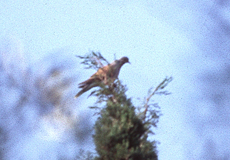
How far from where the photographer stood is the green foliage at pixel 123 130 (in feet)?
9.62

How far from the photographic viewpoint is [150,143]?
3164 mm

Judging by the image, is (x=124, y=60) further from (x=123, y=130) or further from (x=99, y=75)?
(x=123, y=130)

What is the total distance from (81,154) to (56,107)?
1.27 m

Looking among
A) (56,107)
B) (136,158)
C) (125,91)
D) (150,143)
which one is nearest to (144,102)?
(125,91)

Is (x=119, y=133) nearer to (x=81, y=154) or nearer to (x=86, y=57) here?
(x=81, y=154)

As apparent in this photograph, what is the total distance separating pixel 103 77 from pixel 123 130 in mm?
888

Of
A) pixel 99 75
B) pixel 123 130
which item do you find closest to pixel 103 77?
pixel 99 75

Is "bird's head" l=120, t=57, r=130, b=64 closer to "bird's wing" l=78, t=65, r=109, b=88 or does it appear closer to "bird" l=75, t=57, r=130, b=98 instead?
"bird" l=75, t=57, r=130, b=98

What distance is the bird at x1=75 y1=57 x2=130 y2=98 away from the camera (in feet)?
11.9

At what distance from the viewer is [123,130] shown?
118 inches

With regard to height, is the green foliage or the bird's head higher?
the bird's head

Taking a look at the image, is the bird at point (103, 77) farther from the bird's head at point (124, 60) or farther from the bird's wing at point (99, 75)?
the bird's head at point (124, 60)

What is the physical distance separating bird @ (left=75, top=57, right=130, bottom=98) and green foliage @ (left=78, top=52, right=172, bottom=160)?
20 centimetres

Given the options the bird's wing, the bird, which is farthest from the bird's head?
the bird's wing
